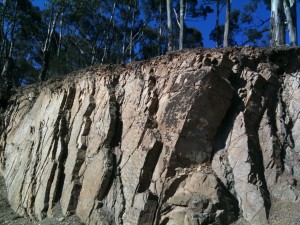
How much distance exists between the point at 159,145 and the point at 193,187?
1380mm

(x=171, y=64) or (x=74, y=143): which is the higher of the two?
(x=171, y=64)

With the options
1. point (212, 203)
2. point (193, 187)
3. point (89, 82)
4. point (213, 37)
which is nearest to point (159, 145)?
point (193, 187)

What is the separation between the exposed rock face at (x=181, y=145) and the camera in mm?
8734

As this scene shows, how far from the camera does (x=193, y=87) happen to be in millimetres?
9797

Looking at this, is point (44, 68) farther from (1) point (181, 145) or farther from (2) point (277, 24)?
(1) point (181, 145)

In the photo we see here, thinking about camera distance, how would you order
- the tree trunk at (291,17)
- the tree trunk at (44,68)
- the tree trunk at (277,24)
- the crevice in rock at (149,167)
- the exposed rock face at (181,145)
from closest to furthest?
the exposed rock face at (181,145) → the crevice in rock at (149,167) → the tree trunk at (277,24) → the tree trunk at (291,17) → the tree trunk at (44,68)

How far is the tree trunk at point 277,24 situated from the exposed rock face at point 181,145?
3082mm

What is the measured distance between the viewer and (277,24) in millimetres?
13391

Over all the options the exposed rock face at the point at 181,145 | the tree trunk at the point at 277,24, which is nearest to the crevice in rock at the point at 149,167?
the exposed rock face at the point at 181,145

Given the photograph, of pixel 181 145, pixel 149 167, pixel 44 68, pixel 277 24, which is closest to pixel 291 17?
pixel 277 24

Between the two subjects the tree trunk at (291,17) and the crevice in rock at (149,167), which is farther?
the tree trunk at (291,17)

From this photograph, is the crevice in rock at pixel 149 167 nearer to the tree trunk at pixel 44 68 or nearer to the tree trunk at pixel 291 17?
the tree trunk at pixel 291 17

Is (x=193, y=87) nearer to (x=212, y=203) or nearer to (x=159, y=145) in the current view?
(x=159, y=145)

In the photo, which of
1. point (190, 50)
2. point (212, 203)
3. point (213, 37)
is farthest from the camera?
point (213, 37)
